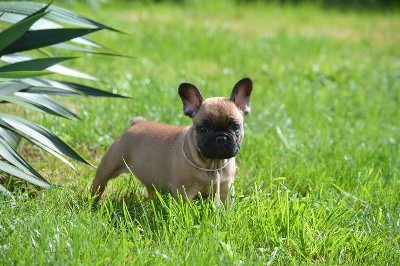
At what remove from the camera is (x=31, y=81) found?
5.50 m

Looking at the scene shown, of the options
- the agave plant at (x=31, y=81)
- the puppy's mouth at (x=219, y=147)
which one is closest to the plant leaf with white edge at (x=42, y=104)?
the agave plant at (x=31, y=81)

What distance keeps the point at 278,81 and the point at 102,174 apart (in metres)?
4.01

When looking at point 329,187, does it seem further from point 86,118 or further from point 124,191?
point 86,118

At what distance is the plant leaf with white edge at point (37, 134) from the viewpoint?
16.5 feet

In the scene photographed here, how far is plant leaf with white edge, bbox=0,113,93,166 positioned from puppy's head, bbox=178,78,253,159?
78cm

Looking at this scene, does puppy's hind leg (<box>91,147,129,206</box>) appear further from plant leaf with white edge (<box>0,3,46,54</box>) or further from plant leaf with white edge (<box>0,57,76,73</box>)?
plant leaf with white edge (<box>0,3,46,54</box>)

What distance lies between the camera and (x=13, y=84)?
5.24 meters

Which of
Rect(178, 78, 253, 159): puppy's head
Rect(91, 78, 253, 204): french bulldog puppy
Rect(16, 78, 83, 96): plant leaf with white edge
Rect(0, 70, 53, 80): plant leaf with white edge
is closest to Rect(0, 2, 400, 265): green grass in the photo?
Rect(91, 78, 253, 204): french bulldog puppy

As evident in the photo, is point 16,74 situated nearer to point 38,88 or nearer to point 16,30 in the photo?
point 16,30

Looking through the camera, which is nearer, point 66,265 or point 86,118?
point 66,265

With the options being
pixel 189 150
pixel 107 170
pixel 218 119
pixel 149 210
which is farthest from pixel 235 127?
pixel 107 170

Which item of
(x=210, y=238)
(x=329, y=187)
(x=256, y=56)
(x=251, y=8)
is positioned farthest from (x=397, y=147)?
(x=251, y=8)

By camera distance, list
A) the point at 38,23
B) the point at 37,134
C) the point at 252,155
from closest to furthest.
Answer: the point at 37,134, the point at 38,23, the point at 252,155

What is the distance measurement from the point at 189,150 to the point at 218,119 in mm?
306
